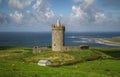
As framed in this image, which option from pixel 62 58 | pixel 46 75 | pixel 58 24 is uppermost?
pixel 58 24

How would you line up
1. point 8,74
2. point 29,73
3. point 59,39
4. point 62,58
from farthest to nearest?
1. point 59,39
2. point 62,58
3. point 29,73
4. point 8,74

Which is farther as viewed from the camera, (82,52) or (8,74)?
(82,52)

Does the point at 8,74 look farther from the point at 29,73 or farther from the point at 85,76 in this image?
the point at 85,76

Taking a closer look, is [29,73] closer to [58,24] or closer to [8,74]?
[8,74]

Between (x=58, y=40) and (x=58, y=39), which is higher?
(x=58, y=39)

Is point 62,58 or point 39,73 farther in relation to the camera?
point 62,58

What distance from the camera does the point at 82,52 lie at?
236 feet

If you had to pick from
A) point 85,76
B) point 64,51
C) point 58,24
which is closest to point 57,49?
point 64,51

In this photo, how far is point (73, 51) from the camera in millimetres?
73625

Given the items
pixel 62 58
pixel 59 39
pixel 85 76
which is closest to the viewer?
pixel 85 76

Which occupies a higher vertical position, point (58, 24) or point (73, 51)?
point (58, 24)

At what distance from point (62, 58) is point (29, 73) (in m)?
44.8

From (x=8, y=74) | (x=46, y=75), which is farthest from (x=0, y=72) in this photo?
(x=46, y=75)

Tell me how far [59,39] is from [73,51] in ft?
21.9
